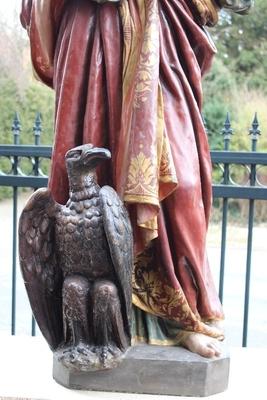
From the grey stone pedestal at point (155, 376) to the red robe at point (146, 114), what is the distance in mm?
121

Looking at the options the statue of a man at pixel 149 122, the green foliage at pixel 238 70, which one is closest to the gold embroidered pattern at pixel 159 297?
the statue of a man at pixel 149 122

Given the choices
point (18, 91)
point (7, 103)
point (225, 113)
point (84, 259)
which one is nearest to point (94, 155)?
point (84, 259)

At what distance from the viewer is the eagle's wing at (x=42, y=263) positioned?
5.30 ft

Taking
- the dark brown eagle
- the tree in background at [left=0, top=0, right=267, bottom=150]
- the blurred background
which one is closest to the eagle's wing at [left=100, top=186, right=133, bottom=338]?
the dark brown eagle

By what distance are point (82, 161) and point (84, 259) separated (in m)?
0.25

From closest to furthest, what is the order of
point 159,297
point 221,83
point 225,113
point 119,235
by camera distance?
point 119,235 → point 159,297 → point 225,113 → point 221,83

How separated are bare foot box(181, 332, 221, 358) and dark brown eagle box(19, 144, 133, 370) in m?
0.18

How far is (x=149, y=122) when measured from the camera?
160 centimetres

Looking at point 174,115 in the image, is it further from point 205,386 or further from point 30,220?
point 205,386

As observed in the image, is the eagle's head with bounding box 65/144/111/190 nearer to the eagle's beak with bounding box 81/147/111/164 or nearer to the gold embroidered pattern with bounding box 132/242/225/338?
the eagle's beak with bounding box 81/147/111/164

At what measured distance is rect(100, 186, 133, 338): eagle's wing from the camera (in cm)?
Answer: 152

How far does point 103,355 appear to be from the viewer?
5.33 feet

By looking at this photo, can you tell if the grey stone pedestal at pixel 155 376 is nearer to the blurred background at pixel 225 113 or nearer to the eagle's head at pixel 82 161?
the eagle's head at pixel 82 161

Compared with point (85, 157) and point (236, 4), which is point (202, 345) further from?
point (236, 4)
